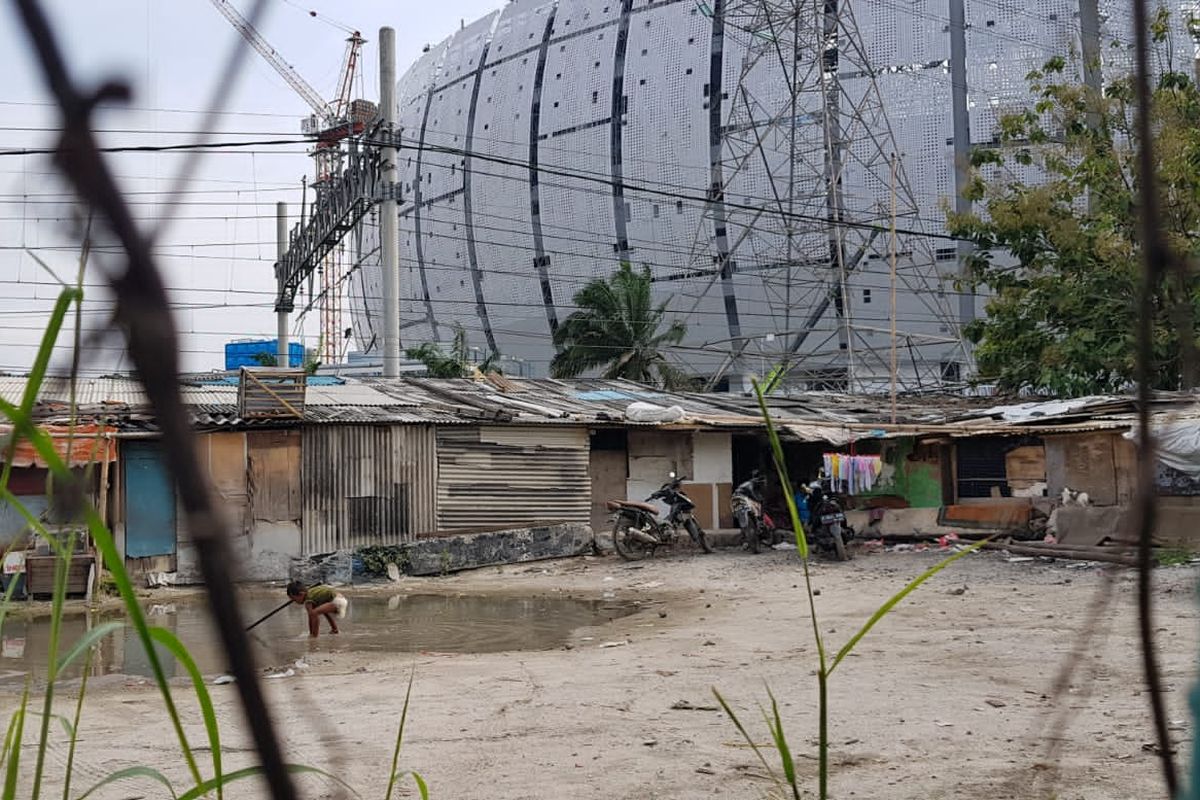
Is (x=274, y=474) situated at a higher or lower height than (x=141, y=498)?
higher

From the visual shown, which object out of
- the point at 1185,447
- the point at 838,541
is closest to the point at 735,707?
the point at 838,541

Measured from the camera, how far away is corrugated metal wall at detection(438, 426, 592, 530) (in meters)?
15.5

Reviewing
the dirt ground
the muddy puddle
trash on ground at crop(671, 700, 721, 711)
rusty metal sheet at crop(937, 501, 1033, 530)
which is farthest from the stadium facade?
trash on ground at crop(671, 700, 721, 711)

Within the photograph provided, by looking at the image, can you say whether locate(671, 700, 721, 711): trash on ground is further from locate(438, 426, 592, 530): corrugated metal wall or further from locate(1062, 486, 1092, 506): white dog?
locate(438, 426, 592, 530): corrugated metal wall

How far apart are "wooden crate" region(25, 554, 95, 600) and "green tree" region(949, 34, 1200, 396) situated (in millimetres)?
13962

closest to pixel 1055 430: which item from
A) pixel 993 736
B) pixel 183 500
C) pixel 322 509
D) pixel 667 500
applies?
pixel 667 500

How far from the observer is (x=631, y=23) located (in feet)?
161

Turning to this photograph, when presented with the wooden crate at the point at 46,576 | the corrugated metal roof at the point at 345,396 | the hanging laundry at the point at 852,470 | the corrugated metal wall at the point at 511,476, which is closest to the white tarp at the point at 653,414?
the corrugated metal wall at the point at 511,476

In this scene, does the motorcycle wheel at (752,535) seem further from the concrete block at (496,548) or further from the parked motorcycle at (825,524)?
the concrete block at (496,548)

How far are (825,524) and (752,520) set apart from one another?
135 centimetres

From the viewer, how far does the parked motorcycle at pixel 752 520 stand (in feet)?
49.1

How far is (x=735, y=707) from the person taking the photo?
18.0ft

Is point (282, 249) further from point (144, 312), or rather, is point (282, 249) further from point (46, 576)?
point (144, 312)

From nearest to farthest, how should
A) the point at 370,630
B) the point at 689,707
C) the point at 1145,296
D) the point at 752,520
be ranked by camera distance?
A: the point at 1145,296 < the point at 689,707 < the point at 370,630 < the point at 752,520
